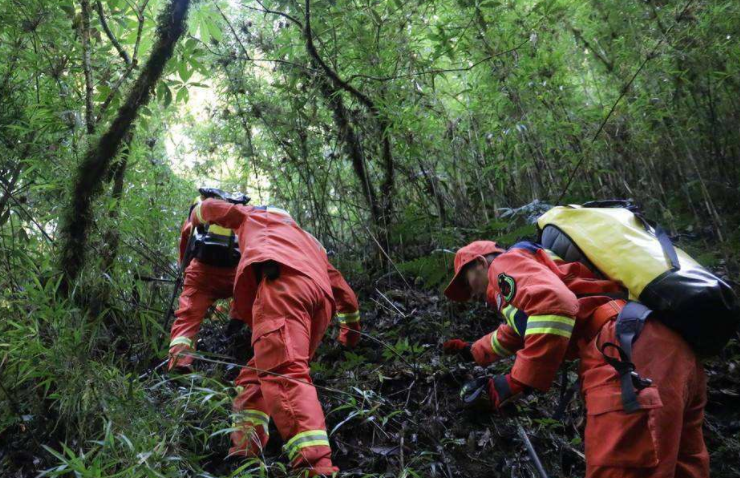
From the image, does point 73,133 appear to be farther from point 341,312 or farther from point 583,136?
point 583,136

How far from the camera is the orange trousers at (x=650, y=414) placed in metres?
2.21

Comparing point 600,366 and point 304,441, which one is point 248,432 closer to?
point 304,441

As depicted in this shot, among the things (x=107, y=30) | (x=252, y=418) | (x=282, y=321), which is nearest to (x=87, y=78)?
(x=107, y=30)

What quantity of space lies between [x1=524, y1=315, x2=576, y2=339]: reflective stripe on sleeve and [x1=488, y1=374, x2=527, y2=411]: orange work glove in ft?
1.11

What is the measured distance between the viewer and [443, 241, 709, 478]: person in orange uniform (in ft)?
7.29

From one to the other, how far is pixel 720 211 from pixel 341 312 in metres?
3.70

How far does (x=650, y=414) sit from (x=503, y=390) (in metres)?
0.70

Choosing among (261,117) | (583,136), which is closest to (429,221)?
(583,136)

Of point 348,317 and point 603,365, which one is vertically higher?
point 348,317

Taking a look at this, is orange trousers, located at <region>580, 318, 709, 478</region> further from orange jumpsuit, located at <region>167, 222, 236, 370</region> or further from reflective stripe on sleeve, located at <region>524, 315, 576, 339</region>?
orange jumpsuit, located at <region>167, 222, 236, 370</region>

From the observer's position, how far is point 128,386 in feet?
7.93

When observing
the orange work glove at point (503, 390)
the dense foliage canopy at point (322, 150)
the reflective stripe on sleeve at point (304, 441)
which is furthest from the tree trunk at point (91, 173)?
the orange work glove at point (503, 390)

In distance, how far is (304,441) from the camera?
8.70ft

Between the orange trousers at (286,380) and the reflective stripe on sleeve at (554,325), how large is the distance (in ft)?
4.07
